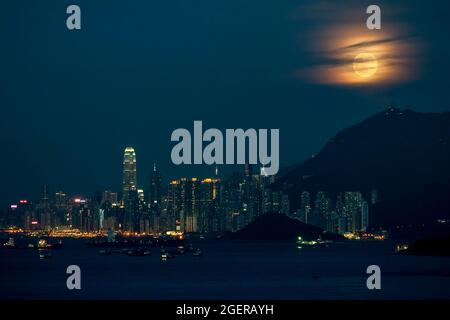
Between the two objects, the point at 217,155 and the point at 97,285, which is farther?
the point at 97,285

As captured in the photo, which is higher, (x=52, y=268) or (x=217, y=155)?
(x=217, y=155)

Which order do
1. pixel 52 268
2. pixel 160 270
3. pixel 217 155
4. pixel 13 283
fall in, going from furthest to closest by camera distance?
1. pixel 52 268
2. pixel 160 270
3. pixel 13 283
4. pixel 217 155

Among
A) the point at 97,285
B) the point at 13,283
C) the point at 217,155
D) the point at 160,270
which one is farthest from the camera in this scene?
the point at 160,270

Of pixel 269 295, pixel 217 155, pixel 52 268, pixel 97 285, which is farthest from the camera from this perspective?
pixel 52 268

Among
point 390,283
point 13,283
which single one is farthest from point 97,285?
point 390,283
